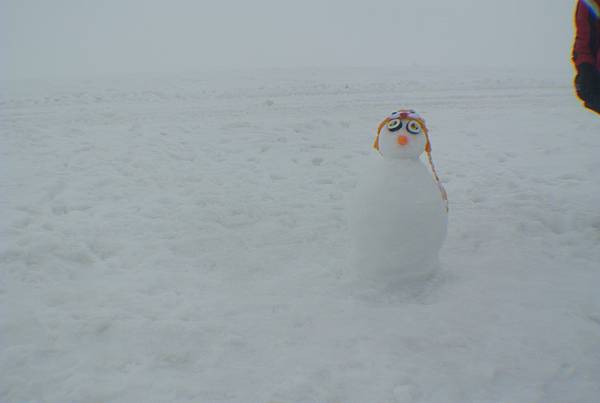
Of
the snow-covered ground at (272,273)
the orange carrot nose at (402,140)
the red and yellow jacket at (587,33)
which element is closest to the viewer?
the snow-covered ground at (272,273)

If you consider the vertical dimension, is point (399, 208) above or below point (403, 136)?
below

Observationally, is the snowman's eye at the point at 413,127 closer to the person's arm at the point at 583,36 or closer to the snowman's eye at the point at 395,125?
the snowman's eye at the point at 395,125

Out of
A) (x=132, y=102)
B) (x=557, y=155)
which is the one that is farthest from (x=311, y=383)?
(x=132, y=102)

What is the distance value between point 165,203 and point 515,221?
3.30 m

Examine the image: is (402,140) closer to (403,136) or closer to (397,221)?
(403,136)

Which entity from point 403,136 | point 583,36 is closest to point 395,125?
point 403,136

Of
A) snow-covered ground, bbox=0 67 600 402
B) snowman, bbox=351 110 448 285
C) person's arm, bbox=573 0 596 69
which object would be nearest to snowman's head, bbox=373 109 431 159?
snowman, bbox=351 110 448 285

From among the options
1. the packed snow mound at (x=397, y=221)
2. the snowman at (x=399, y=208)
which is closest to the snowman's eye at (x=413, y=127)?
the snowman at (x=399, y=208)

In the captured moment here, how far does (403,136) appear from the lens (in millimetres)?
2822

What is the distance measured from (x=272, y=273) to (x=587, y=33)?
2.87 m

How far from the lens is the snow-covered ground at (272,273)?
91.3 inches

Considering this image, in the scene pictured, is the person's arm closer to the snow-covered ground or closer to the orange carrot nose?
the snow-covered ground

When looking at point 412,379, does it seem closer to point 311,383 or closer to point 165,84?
point 311,383

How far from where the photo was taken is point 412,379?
2279 millimetres
